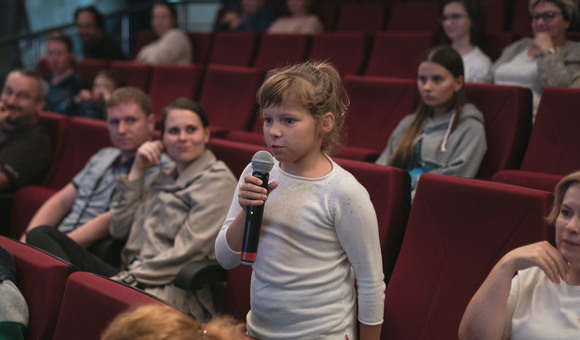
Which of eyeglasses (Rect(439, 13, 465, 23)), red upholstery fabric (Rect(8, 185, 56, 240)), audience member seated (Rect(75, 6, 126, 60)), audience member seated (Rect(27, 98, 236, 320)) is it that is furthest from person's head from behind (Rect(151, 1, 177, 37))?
audience member seated (Rect(27, 98, 236, 320))

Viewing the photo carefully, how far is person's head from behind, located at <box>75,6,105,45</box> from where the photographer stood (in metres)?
1.99

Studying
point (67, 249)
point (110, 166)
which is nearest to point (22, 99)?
point (110, 166)

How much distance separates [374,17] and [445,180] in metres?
1.24

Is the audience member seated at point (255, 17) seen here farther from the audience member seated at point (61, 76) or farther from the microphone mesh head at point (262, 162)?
the microphone mesh head at point (262, 162)

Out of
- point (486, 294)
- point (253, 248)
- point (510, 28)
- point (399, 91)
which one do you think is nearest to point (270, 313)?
point (253, 248)

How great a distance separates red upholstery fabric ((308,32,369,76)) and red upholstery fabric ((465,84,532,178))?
57 centimetres

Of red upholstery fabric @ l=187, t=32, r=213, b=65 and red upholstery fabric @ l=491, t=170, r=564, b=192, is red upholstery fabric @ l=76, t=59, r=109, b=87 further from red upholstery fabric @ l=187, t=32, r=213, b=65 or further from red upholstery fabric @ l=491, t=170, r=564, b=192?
red upholstery fabric @ l=491, t=170, r=564, b=192

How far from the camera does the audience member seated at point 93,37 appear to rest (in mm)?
1989

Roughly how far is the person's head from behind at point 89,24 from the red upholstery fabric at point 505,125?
144cm

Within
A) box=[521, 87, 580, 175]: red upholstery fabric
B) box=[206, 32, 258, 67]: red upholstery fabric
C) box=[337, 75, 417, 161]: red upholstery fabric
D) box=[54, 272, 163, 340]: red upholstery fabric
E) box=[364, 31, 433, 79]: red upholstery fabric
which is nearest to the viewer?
box=[54, 272, 163, 340]: red upholstery fabric

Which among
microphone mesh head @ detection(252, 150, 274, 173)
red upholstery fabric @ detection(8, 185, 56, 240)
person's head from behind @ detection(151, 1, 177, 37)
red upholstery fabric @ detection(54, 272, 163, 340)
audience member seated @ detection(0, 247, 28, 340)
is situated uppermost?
person's head from behind @ detection(151, 1, 177, 37)

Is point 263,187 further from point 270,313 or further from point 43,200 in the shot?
point 43,200

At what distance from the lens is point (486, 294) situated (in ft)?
1.70

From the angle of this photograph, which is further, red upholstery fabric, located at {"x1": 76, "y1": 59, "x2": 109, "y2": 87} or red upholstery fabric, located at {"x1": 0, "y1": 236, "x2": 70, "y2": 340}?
red upholstery fabric, located at {"x1": 76, "y1": 59, "x2": 109, "y2": 87}
